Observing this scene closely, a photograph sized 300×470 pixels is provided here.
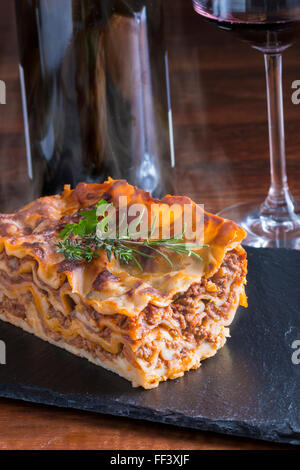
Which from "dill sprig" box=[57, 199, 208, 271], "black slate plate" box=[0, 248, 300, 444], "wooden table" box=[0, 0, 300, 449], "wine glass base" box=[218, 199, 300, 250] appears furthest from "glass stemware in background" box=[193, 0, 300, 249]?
"dill sprig" box=[57, 199, 208, 271]

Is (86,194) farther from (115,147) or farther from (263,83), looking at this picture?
(263,83)

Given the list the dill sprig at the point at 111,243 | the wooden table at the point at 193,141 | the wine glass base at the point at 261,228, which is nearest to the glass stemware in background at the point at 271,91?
the wine glass base at the point at 261,228

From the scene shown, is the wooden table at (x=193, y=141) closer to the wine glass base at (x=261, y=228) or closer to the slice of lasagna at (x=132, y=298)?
the wine glass base at (x=261, y=228)

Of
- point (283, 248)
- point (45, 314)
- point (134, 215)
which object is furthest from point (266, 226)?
point (45, 314)

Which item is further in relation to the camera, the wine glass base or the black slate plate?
the wine glass base

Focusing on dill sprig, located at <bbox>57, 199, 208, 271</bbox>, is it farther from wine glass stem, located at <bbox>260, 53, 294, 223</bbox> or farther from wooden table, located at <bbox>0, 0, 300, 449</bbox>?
wine glass stem, located at <bbox>260, 53, 294, 223</bbox>

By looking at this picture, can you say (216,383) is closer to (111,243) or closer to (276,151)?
(111,243)

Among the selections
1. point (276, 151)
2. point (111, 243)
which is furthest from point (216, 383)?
point (276, 151)
